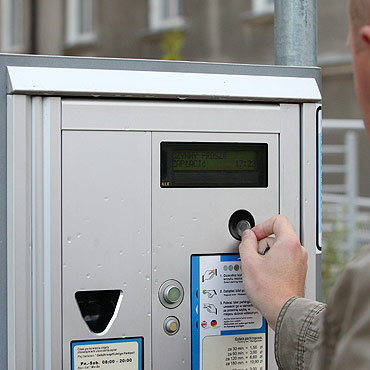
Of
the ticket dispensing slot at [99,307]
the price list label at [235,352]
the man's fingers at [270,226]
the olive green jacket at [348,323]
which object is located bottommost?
the price list label at [235,352]

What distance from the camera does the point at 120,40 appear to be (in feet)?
40.1

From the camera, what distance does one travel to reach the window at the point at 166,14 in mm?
11312

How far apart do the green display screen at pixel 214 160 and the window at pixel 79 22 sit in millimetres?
11322

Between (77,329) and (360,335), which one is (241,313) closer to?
(77,329)

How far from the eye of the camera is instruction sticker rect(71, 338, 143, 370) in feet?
5.50

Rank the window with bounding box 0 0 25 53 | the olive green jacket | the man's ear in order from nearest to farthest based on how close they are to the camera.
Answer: the olive green jacket → the man's ear → the window with bounding box 0 0 25 53

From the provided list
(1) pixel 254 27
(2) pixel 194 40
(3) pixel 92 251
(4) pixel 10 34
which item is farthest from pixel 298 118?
A: (4) pixel 10 34

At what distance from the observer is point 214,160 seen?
5.82ft

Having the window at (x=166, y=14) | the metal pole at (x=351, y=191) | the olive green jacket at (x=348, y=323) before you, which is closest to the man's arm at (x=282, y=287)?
the olive green jacket at (x=348, y=323)

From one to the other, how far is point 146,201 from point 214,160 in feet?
0.59

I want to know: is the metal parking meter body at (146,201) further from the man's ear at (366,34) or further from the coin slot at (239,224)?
the man's ear at (366,34)

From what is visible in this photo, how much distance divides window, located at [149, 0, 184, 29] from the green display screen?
9575 mm

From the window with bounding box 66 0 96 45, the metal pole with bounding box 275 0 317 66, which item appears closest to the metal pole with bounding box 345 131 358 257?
the metal pole with bounding box 275 0 317 66

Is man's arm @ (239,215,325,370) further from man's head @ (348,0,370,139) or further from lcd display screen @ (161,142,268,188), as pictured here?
man's head @ (348,0,370,139)
